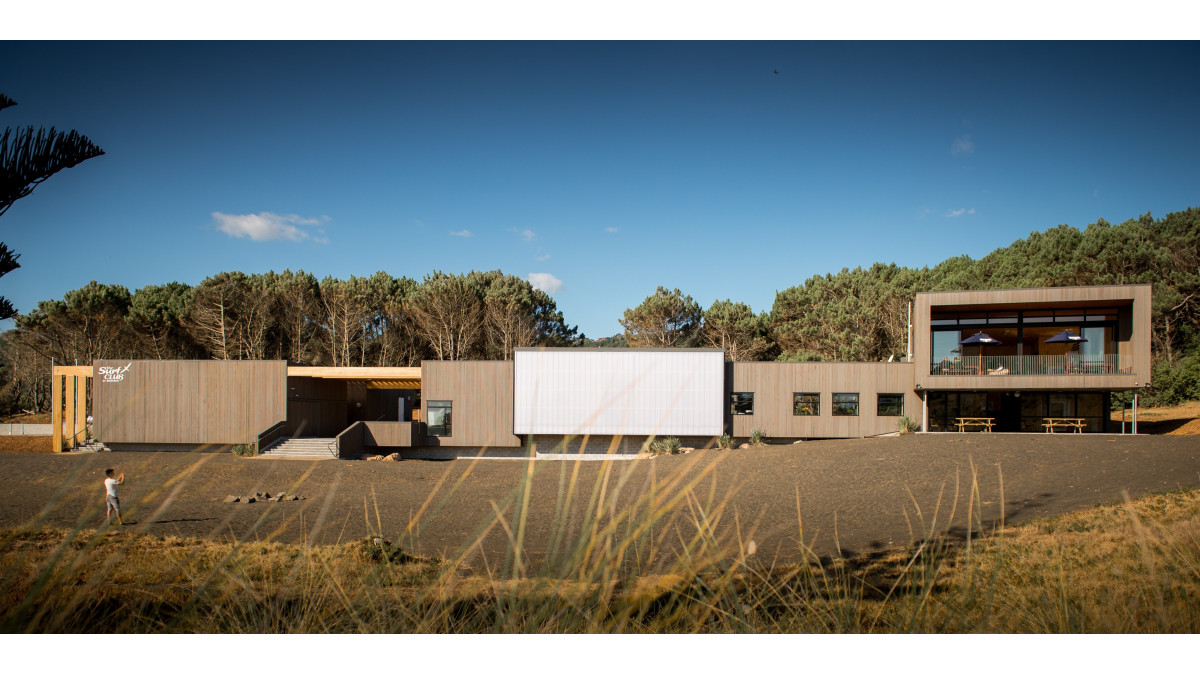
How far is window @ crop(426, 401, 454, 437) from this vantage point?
821 inches

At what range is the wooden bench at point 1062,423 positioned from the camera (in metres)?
18.3

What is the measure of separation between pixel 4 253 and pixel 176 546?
5.81 meters

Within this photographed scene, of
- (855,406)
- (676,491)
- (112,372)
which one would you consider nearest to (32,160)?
(676,491)

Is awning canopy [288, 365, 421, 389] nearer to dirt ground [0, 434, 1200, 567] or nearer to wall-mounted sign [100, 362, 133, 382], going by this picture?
dirt ground [0, 434, 1200, 567]

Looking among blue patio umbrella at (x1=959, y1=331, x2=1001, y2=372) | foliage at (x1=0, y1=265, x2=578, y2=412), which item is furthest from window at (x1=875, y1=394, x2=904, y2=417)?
foliage at (x1=0, y1=265, x2=578, y2=412)

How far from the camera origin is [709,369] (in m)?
20.1

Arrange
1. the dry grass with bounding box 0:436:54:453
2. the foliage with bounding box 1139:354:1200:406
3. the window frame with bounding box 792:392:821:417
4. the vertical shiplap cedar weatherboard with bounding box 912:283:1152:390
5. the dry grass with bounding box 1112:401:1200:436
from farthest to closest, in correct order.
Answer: the dry grass with bounding box 0:436:54:453 → the foliage with bounding box 1139:354:1200:406 → the window frame with bounding box 792:392:821:417 → the dry grass with bounding box 1112:401:1200:436 → the vertical shiplap cedar weatherboard with bounding box 912:283:1152:390

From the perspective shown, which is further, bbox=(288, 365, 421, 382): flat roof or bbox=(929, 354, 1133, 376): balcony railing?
bbox=(288, 365, 421, 382): flat roof

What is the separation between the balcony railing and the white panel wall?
7709 millimetres

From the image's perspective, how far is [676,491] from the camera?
13.1m

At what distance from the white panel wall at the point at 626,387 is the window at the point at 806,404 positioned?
2.59 metres

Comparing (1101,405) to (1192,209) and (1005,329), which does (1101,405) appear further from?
(1192,209)

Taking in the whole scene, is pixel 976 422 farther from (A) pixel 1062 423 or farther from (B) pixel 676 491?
(B) pixel 676 491
